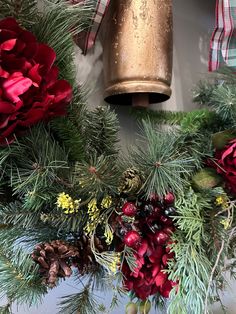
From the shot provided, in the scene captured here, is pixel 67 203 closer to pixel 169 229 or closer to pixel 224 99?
pixel 169 229

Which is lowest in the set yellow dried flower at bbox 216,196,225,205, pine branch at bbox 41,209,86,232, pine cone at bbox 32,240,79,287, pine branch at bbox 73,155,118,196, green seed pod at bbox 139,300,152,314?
green seed pod at bbox 139,300,152,314

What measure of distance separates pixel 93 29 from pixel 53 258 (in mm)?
341

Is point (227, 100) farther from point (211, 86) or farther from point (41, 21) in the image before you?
point (41, 21)

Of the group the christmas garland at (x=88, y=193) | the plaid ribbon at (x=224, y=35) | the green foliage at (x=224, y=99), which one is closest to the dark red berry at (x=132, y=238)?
the christmas garland at (x=88, y=193)

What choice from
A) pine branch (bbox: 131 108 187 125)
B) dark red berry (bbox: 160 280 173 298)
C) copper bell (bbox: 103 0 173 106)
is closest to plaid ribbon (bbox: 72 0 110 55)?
copper bell (bbox: 103 0 173 106)

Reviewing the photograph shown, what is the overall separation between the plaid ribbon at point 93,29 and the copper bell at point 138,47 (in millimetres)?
20

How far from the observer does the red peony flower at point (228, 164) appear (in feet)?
1.71

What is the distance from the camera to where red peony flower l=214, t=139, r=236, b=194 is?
521mm

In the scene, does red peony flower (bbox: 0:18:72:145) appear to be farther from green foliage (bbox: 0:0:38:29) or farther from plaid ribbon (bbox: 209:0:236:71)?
plaid ribbon (bbox: 209:0:236:71)

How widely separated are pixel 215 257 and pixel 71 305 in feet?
0.58

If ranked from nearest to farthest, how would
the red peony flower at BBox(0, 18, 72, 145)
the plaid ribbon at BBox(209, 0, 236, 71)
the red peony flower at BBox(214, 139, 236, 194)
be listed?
the red peony flower at BBox(0, 18, 72, 145), the red peony flower at BBox(214, 139, 236, 194), the plaid ribbon at BBox(209, 0, 236, 71)

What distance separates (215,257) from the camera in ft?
1.65

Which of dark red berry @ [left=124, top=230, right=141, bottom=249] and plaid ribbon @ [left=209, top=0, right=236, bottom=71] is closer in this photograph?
dark red berry @ [left=124, top=230, right=141, bottom=249]


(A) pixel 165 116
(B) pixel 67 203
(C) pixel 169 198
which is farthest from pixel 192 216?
(A) pixel 165 116
